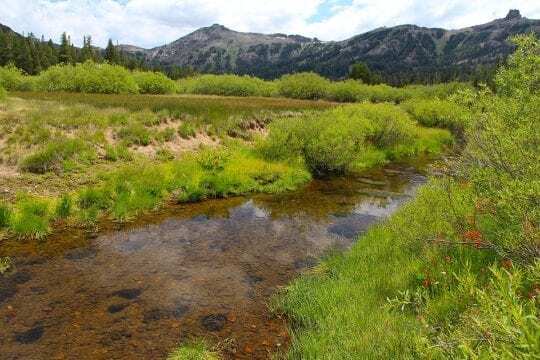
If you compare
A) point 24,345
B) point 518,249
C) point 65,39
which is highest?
point 65,39

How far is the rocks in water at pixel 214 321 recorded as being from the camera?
916 centimetres

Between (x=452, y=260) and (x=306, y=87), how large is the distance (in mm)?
83627

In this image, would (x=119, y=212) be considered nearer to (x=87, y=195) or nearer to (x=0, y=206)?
(x=87, y=195)

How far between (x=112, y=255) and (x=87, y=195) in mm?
4987

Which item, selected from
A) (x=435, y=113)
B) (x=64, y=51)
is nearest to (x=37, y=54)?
(x=64, y=51)

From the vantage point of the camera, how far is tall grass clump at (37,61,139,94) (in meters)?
64.4

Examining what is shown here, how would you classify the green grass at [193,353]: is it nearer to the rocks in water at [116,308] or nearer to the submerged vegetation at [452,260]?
the submerged vegetation at [452,260]

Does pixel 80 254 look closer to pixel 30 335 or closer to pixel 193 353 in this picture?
pixel 30 335

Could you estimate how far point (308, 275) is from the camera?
1168 centimetres

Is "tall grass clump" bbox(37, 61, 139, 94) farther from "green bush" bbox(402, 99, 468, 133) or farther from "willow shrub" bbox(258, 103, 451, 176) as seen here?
"green bush" bbox(402, 99, 468, 133)

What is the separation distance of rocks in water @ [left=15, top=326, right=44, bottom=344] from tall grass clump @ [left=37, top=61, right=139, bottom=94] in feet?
209

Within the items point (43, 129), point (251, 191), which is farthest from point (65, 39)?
point (251, 191)

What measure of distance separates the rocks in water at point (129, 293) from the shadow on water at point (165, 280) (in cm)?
3

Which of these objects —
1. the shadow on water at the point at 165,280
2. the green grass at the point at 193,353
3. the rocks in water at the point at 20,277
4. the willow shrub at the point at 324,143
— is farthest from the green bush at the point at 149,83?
the green grass at the point at 193,353
